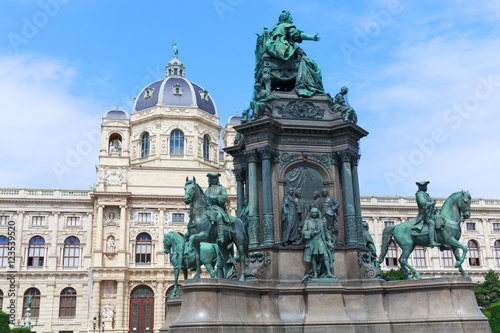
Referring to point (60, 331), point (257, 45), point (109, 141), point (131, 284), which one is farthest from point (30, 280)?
point (257, 45)

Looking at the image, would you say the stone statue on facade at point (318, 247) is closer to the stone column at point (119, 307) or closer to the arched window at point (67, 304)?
the stone column at point (119, 307)

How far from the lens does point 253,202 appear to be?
44.6 ft

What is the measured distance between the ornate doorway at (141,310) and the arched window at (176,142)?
1801cm

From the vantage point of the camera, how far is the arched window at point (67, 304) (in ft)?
190

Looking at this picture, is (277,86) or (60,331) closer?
(277,86)

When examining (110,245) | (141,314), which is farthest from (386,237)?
(110,245)

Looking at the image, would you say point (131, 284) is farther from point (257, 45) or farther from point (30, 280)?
point (257, 45)

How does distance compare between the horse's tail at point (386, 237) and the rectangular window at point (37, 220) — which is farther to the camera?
the rectangular window at point (37, 220)

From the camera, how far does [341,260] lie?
1330 cm

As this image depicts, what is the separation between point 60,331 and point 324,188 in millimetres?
51122

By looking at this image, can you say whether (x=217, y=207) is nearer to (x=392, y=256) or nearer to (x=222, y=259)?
(x=222, y=259)

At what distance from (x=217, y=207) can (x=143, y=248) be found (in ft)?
159

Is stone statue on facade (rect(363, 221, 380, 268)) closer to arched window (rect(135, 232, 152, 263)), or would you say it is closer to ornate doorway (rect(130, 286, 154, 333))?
ornate doorway (rect(130, 286, 154, 333))

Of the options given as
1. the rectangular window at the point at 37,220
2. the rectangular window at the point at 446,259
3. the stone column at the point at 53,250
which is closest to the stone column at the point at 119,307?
the stone column at the point at 53,250
